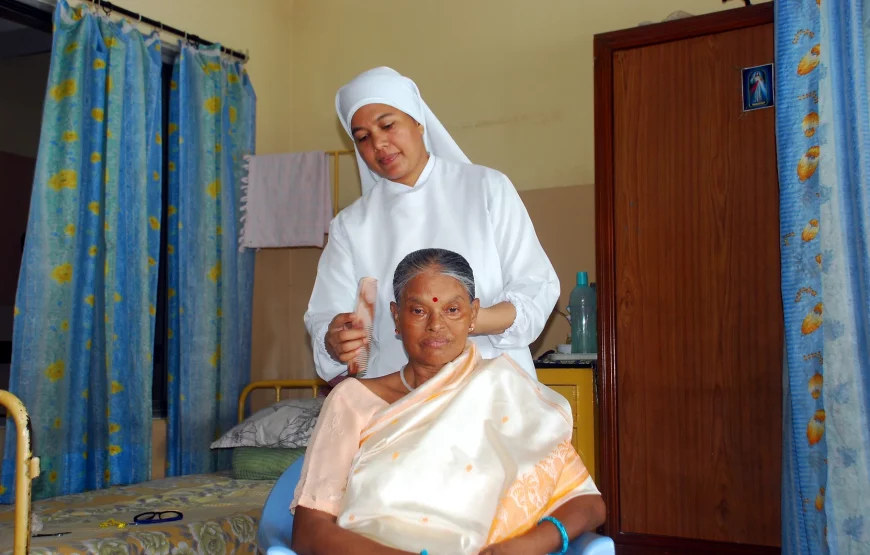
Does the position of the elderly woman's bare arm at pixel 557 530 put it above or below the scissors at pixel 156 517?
above

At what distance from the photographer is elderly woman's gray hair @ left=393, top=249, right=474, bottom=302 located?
168cm

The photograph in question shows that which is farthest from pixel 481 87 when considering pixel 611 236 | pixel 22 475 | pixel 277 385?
pixel 22 475

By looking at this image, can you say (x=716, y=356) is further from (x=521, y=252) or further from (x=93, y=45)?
(x=93, y=45)

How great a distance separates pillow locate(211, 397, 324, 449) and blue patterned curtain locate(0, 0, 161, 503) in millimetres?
474

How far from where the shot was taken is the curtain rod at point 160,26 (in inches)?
151

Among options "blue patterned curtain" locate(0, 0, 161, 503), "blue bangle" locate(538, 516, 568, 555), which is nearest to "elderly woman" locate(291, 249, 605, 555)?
"blue bangle" locate(538, 516, 568, 555)

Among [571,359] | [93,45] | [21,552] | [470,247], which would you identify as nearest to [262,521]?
[21,552]

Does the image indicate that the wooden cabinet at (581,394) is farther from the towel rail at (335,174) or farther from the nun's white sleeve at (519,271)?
the towel rail at (335,174)

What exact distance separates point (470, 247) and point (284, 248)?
2.96 meters

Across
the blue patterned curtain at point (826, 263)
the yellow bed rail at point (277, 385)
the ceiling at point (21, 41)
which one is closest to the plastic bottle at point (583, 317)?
the blue patterned curtain at point (826, 263)

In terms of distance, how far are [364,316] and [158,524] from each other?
133 cm

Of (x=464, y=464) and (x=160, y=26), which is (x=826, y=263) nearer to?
(x=464, y=464)

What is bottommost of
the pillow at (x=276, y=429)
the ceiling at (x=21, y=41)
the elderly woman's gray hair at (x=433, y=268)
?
the pillow at (x=276, y=429)

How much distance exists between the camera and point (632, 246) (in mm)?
3215
